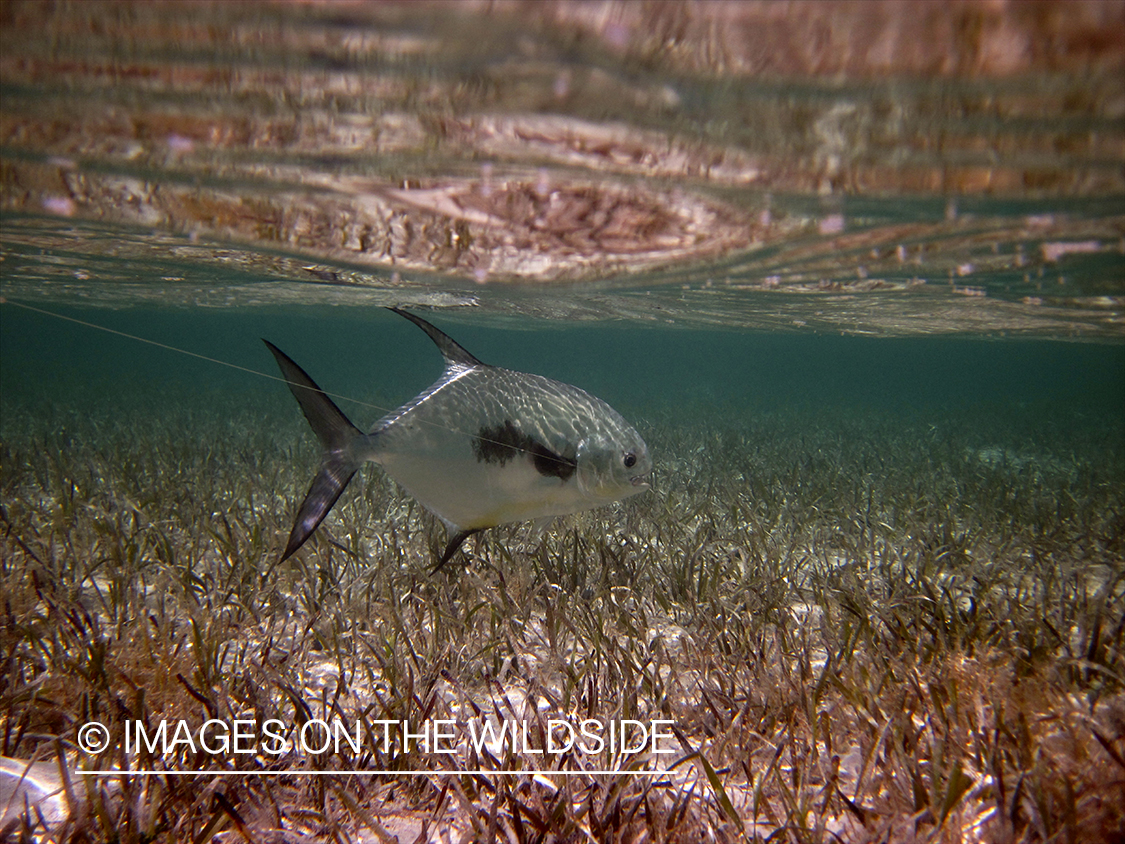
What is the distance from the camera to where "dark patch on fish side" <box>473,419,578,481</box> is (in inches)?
153

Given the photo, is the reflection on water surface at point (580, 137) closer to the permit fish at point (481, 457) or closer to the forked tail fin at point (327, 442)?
the forked tail fin at point (327, 442)

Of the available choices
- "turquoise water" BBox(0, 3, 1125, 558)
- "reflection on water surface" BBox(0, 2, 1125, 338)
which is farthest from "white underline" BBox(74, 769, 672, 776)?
"reflection on water surface" BBox(0, 2, 1125, 338)

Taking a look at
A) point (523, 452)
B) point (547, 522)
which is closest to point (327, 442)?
point (523, 452)

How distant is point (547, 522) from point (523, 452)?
591mm

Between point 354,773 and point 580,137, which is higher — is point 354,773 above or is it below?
below

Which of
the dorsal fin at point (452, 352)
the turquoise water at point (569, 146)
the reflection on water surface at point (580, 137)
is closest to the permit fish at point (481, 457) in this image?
the turquoise water at point (569, 146)

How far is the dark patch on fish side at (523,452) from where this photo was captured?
3895 millimetres

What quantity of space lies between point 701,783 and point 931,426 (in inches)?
1006

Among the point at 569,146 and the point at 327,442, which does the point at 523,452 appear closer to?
the point at 327,442

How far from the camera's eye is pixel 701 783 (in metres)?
3.19

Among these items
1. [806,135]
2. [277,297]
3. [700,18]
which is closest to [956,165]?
[806,135]

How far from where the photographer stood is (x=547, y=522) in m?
4.09

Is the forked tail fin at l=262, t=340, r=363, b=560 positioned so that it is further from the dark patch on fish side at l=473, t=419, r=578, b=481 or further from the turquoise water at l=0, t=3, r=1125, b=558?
the dark patch on fish side at l=473, t=419, r=578, b=481

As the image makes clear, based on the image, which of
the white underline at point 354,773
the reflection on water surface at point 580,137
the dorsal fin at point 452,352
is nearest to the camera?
the white underline at point 354,773
